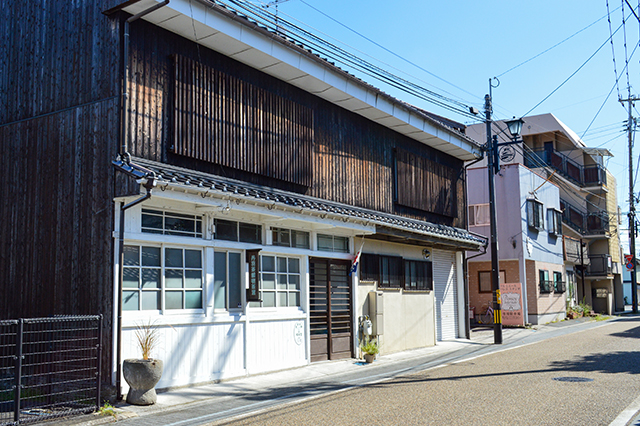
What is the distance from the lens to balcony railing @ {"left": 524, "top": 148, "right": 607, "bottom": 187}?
3784 centimetres

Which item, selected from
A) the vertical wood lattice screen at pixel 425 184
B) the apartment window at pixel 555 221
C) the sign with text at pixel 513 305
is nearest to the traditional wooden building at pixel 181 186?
the vertical wood lattice screen at pixel 425 184

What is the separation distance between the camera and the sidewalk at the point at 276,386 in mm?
9242

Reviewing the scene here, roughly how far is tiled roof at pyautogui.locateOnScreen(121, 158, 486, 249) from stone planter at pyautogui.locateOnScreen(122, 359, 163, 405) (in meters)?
2.95

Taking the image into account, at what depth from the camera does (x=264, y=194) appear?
1225 centimetres

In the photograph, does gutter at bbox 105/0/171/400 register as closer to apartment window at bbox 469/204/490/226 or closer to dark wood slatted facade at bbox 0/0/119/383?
dark wood slatted facade at bbox 0/0/119/383

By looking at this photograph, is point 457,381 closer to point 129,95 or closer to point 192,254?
point 192,254

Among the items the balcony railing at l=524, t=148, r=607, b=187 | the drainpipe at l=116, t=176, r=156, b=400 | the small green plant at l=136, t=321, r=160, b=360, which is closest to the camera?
the drainpipe at l=116, t=176, r=156, b=400

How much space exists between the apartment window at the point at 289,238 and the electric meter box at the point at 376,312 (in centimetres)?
318

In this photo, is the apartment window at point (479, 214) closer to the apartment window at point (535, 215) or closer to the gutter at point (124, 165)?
the apartment window at point (535, 215)

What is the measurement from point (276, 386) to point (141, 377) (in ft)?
10.6

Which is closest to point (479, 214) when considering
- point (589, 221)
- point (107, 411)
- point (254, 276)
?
point (589, 221)

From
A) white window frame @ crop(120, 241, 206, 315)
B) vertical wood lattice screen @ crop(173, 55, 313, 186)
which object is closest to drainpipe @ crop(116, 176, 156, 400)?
white window frame @ crop(120, 241, 206, 315)

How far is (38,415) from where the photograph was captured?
27.0ft

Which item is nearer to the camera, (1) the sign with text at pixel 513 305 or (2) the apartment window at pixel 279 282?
(2) the apartment window at pixel 279 282
